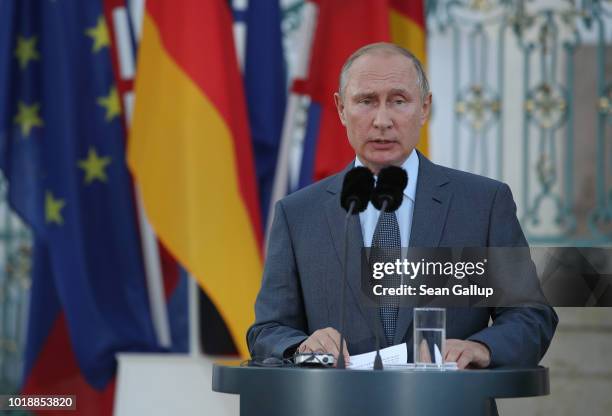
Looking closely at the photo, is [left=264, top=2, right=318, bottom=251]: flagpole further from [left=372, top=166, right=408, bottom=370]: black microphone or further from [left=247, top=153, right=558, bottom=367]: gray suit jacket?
[left=372, top=166, right=408, bottom=370]: black microphone

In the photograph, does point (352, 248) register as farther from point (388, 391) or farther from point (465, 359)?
point (388, 391)

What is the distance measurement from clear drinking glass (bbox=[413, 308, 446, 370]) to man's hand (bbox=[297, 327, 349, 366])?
0.60ft

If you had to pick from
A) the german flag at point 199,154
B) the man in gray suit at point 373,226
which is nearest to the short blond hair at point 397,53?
the man in gray suit at point 373,226

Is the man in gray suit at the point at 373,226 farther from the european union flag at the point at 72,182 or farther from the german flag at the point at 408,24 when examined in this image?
the european union flag at the point at 72,182

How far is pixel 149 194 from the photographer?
20.5 feet

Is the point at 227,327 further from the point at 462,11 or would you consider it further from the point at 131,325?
the point at 462,11

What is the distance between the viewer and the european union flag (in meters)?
6.51

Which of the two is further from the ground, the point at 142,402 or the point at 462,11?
the point at 462,11

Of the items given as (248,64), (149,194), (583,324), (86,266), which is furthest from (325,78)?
(583,324)

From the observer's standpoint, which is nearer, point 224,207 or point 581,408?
point 224,207

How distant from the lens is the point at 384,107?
10.2 feet

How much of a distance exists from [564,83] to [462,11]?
915mm

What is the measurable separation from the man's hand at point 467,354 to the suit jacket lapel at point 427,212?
0.24 metres

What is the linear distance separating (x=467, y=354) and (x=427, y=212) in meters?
0.51
